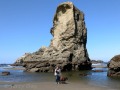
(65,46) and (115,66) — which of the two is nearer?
(115,66)

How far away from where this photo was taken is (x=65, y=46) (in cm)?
6862

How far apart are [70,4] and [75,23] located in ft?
16.8

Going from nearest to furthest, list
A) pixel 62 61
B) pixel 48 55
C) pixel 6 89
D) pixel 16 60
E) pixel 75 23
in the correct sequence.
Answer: pixel 6 89 → pixel 62 61 → pixel 48 55 → pixel 75 23 → pixel 16 60

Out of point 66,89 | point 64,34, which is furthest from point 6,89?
point 64,34

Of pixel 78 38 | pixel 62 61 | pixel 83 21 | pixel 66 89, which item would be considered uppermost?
pixel 83 21

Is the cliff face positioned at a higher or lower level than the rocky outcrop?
higher

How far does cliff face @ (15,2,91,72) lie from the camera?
204ft

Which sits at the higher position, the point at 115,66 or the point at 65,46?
the point at 65,46

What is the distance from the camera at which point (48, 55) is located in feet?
217

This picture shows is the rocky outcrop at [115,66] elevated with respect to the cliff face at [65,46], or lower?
lower

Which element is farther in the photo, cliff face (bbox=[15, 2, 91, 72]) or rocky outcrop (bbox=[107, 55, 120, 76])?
cliff face (bbox=[15, 2, 91, 72])

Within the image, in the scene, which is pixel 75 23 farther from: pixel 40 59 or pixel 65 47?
pixel 40 59

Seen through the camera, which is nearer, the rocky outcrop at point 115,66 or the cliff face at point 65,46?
the rocky outcrop at point 115,66

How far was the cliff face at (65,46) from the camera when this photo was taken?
6228cm
